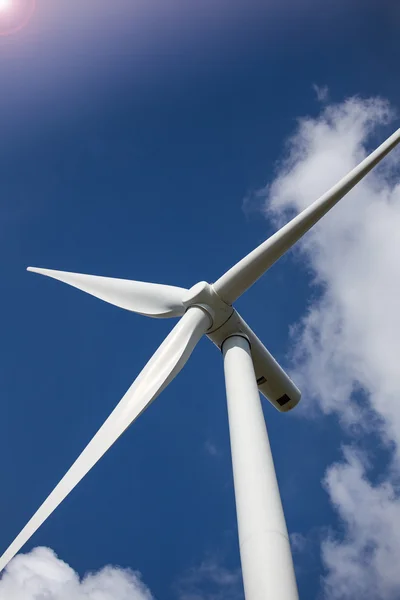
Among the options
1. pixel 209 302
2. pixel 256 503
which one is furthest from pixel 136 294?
pixel 256 503

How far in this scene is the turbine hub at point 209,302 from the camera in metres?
11.2

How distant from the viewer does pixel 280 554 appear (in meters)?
6.36

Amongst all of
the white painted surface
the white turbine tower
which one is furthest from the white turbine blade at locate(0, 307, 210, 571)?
the white painted surface

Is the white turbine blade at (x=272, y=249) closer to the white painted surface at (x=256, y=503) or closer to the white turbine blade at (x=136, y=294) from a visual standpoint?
the white turbine blade at (x=136, y=294)

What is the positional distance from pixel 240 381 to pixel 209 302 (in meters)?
2.41

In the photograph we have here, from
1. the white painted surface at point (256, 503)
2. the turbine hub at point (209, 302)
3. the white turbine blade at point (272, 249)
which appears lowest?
the white painted surface at point (256, 503)

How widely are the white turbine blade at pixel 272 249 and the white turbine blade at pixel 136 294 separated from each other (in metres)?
1.06

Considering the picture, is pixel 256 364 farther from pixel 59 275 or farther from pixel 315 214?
pixel 59 275

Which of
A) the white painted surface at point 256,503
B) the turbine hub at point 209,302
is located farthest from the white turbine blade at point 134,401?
the white painted surface at point 256,503

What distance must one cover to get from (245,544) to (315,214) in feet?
24.4

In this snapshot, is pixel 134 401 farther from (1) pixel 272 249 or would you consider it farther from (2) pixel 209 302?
(1) pixel 272 249

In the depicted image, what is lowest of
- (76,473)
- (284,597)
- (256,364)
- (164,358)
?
(284,597)

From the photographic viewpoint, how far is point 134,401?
29.7ft

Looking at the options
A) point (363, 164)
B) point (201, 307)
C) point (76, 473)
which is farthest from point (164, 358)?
point (363, 164)
